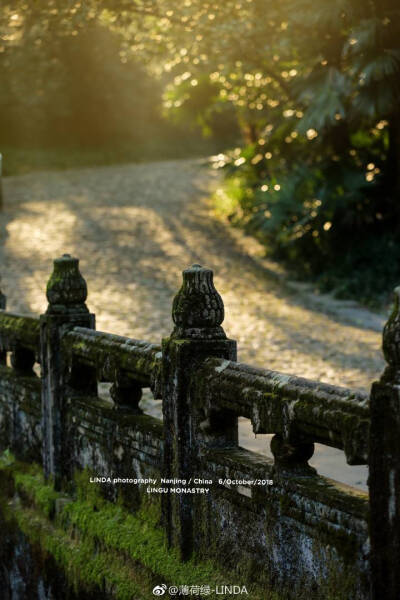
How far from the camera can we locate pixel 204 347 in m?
4.54

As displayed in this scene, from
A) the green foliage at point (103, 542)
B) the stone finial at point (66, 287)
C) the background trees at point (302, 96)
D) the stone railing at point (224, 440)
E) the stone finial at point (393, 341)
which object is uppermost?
the background trees at point (302, 96)

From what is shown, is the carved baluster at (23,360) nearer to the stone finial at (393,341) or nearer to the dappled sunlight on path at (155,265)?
the dappled sunlight on path at (155,265)

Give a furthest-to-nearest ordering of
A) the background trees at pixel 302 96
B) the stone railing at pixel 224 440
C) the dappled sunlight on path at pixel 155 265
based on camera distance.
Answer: the background trees at pixel 302 96, the dappled sunlight on path at pixel 155 265, the stone railing at pixel 224 440

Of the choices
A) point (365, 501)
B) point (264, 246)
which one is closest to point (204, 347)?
point (365, 501)

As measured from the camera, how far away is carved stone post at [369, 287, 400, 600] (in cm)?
313

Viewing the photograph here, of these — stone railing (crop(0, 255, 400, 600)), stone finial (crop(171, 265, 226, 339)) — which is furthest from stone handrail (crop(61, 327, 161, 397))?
stone finial (crop(171, 265, 226, 339))

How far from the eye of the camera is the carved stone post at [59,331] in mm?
6254

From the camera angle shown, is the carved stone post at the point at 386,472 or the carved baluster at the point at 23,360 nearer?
the carved stone post at the point at 386,472

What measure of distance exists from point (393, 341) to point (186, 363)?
5.33 ft

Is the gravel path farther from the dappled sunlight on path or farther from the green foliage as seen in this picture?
the green foliage

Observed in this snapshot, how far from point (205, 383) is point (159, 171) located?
29.8 meters

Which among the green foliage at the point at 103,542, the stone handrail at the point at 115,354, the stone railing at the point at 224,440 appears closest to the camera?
the stone railing at the point at 224,440

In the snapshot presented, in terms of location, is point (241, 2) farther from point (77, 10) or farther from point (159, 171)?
point (159, 171)

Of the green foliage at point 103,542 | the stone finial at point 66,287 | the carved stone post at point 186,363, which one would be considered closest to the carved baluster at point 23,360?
the green foliage at point 103,542
